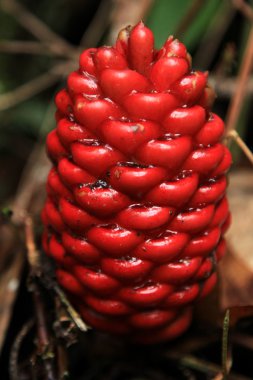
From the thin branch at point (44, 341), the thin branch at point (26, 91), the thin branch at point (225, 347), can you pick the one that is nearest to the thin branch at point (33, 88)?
the thin branch at point (26, 91)

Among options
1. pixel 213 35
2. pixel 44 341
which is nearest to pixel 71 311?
pixel 44 341

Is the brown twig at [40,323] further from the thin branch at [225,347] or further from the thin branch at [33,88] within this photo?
the thin branch at [33,88]

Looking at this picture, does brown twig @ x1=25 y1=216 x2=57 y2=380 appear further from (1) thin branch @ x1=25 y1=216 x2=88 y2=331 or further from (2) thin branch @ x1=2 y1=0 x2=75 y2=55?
(2) thin branch @ x1=2 y1=0 x2=75 y2=55

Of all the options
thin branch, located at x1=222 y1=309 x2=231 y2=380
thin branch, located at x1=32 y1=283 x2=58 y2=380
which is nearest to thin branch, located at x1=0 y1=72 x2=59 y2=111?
thin branch, located at x1=32 y1=283 x2=58 y2=380

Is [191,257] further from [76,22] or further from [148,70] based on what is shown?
[76,22]

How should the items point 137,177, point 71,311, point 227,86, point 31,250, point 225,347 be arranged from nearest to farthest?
point 137,177 → point 225,347 → point 71,311 → point 31,250 → point 227,86

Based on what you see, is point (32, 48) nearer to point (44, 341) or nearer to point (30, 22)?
point (30, 22)
